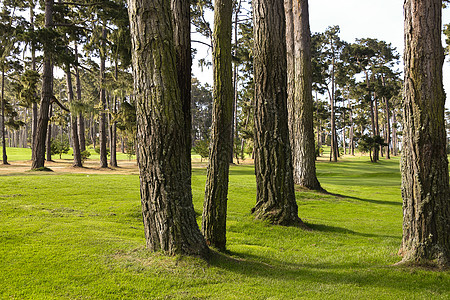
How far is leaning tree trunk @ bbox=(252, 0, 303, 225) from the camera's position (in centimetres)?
773

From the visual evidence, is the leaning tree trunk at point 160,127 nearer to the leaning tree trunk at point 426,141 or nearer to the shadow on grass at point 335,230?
the leaning tree trunk at point 426,141

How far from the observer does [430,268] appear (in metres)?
4.57

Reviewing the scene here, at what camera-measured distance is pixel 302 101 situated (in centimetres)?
1328

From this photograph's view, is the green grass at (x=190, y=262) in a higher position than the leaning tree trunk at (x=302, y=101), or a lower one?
lower

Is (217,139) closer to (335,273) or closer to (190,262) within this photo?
(190,262)

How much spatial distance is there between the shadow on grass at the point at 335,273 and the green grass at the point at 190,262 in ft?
0.04

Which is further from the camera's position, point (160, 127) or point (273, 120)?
point (273, 120)

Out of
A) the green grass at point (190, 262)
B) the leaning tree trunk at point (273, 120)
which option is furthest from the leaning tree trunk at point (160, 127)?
the leaning tree trunk at point (273, 120)

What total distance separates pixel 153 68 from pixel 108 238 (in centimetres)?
278

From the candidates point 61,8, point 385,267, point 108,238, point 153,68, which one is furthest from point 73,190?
point 61,8

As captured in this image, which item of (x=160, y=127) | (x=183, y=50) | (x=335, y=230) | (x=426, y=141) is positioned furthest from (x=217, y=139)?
(x=335, y=230)

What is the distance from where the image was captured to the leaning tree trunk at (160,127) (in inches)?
175

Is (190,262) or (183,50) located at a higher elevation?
(183,50)

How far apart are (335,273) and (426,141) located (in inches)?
83.9
